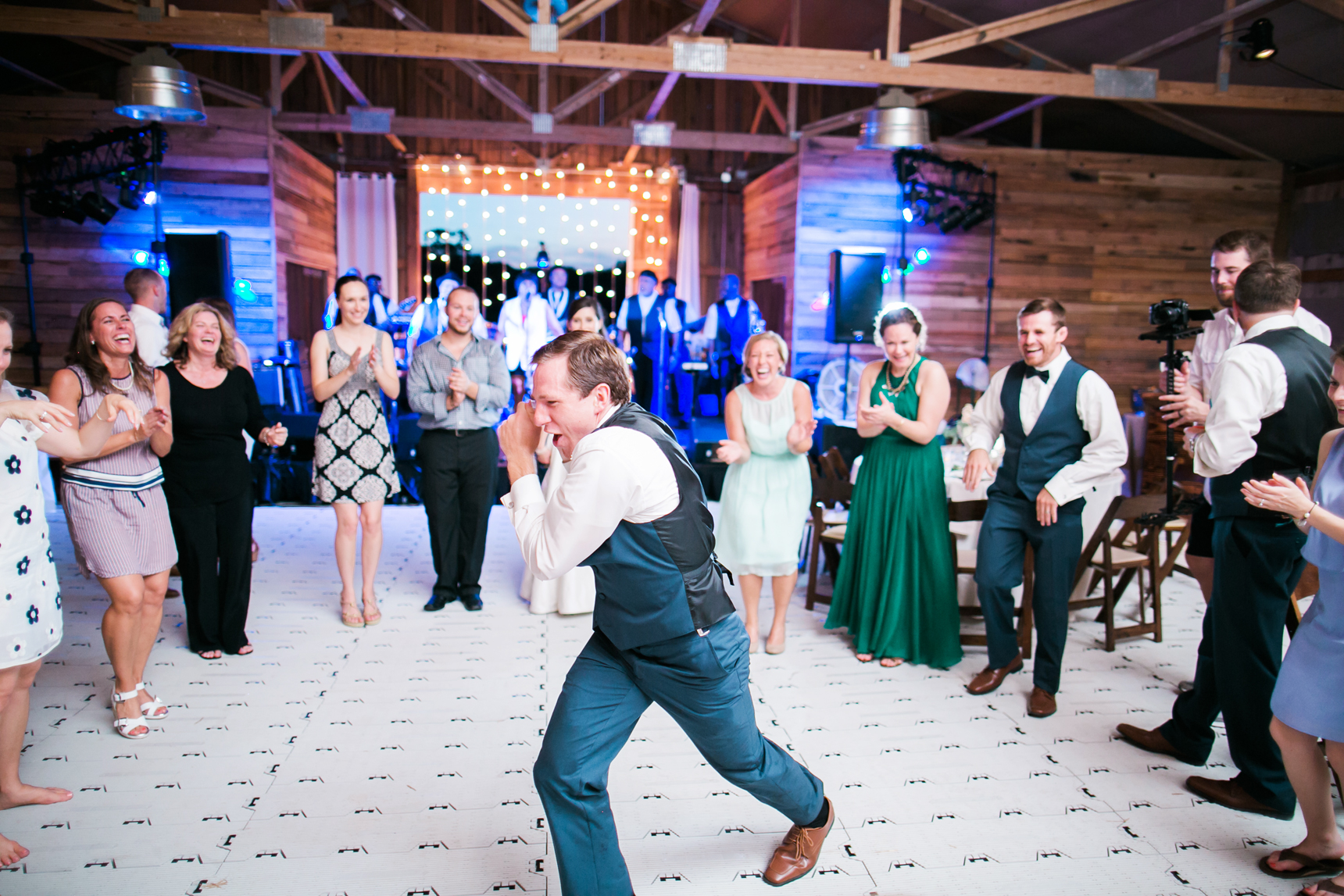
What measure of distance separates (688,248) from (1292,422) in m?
10.4

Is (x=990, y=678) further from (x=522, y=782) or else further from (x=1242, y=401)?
(x=522, y=782)

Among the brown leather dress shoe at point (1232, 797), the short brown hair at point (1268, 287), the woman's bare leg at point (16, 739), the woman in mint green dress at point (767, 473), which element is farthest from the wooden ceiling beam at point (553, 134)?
the brown leather dress shoe at point (1232, 797)

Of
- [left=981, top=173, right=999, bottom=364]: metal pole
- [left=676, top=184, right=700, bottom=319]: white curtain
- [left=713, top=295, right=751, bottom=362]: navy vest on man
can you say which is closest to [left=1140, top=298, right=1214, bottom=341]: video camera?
[left=981, top=173, right=999, bottom=364]: metal pole

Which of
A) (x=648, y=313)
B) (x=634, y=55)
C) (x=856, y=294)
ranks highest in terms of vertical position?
(x=634, y=55)

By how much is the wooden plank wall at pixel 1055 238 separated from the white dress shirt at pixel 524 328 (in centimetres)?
298

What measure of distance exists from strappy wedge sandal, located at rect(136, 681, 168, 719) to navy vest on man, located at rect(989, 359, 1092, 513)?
3190 millimetres

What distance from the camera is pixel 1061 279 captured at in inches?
371

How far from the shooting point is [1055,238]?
9375 millimetres

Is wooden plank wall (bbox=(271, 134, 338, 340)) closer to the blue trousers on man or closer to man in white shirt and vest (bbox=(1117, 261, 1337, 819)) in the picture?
the blue trousers on man

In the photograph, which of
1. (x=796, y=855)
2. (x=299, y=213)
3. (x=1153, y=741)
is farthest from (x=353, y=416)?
(x=299, y=213)

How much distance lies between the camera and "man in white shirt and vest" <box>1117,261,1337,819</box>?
2.32 meters

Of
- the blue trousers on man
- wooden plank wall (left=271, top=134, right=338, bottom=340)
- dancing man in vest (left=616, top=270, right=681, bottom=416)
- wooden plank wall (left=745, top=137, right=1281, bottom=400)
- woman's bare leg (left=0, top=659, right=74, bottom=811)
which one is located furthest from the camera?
dancing man in vest (left=616, top=270, right=681, bottom=416)

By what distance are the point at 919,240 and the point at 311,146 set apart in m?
8.27

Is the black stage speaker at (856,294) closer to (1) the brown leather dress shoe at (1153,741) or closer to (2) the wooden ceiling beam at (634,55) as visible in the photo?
(2) the wooden ceiling beam at (634,55)
